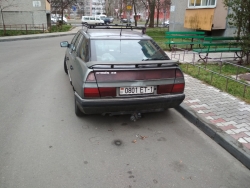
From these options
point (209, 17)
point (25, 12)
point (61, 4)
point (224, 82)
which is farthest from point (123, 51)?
point (61, 4)

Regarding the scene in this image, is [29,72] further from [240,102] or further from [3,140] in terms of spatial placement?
[240,102]

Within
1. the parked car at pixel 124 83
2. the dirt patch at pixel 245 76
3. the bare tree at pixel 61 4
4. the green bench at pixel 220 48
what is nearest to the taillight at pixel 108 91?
the parked car at pixel 124 83

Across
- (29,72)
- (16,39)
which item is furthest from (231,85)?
(16,39)

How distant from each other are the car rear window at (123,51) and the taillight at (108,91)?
0.69 m

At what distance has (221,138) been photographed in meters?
3.47

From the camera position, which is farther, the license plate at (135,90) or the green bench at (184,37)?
the green bench at (184,37)

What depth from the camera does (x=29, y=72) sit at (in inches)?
294

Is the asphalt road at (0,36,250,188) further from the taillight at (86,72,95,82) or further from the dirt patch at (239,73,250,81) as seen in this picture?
the dirt patch at (239,73,250,81)

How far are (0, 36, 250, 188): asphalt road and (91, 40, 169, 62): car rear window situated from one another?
1114 mm

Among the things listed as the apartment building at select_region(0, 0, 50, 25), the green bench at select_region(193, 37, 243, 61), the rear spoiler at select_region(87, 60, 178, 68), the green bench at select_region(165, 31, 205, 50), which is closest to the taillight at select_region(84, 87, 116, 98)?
the rear spoiler at select_region(87, 60, 178, 68)

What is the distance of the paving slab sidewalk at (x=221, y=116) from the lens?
3.31 m

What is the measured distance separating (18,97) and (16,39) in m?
14.8

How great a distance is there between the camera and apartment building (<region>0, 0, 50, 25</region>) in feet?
84.5

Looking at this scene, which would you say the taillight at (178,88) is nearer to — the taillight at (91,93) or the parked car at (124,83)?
the parked car at (124,83)
